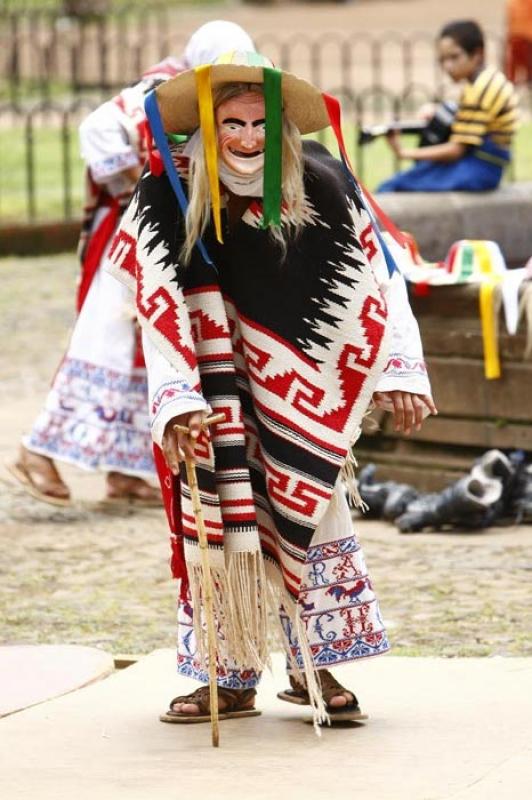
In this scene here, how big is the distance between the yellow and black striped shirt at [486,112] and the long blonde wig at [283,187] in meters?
4.70

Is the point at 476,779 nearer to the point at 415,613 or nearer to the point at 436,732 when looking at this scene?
the point at 436,732

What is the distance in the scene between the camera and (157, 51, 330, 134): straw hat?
4719 millimetres

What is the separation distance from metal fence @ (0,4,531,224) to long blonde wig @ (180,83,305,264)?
10547 mm

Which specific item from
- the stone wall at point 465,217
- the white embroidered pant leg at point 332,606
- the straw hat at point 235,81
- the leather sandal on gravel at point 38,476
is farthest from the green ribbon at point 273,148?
the stone wall at point 465,217

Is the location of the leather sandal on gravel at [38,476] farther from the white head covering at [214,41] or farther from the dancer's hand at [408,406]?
the dancer's hand at [408,406]

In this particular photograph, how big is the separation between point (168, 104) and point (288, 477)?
91 centimetres

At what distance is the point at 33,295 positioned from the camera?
13.7 meters

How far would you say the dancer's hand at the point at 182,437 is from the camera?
4707 mm

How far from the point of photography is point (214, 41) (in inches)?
276

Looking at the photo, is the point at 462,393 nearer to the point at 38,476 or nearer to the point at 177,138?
the point at 38,476

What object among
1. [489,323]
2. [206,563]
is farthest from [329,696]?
[489,323]

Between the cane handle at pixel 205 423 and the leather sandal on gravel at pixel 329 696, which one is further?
the leather sandal on gravel at pixel 329 696

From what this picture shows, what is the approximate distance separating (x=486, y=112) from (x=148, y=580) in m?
3.36

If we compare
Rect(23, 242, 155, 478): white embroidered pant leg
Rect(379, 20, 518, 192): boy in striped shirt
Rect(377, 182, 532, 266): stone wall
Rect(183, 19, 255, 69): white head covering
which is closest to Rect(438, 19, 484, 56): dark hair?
Rect(379, 20, 518, 192): boy in striped shirt
